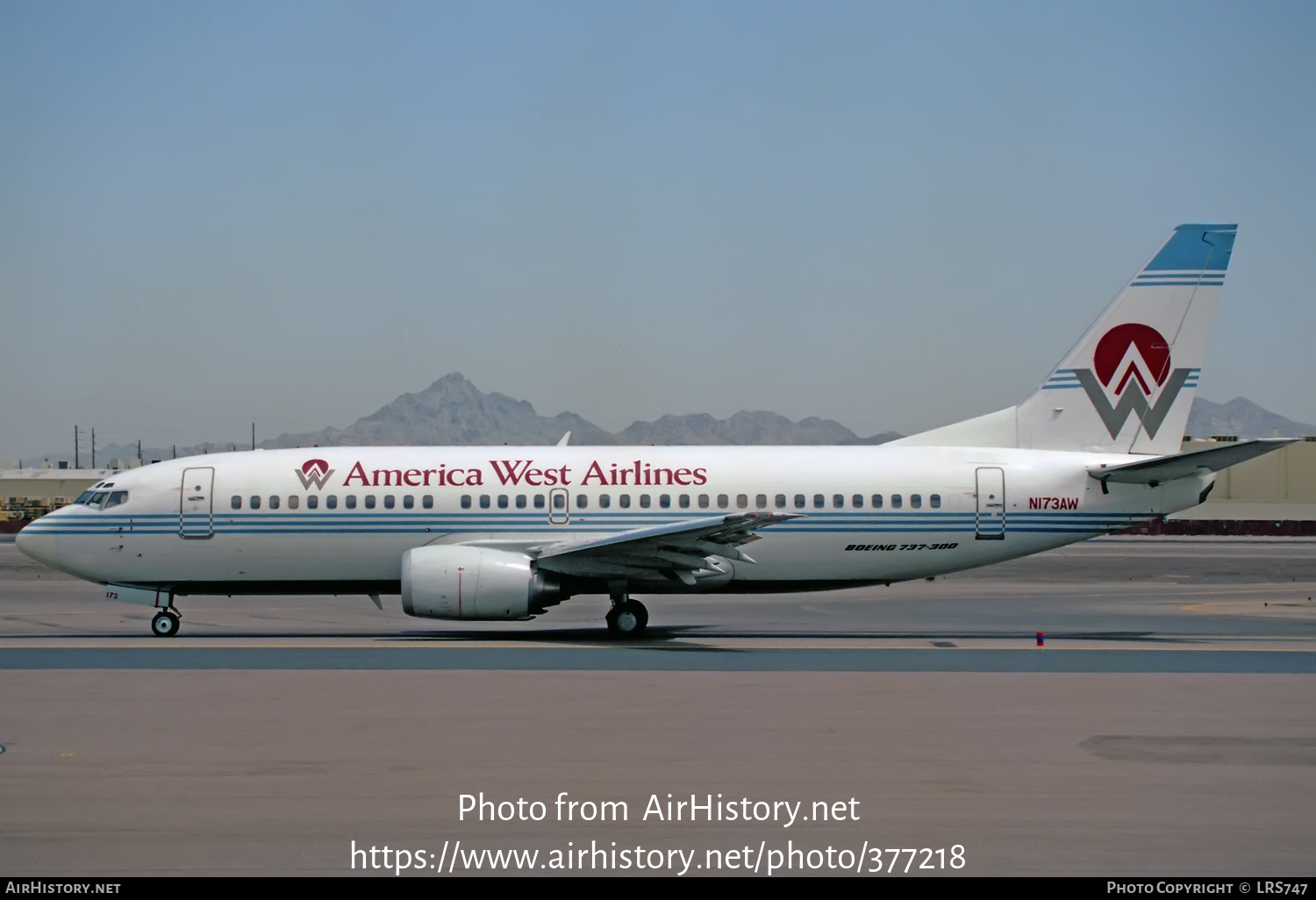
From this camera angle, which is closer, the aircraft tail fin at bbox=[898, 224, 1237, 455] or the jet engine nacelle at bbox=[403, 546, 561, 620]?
the jet engine nacelle at bbox=[403, 546, 561, 620]

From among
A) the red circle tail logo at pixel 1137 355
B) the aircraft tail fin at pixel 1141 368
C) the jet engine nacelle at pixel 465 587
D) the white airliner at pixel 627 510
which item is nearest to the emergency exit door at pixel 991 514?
the white airliner at pixel 627 510

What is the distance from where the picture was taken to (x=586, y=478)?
25.7m

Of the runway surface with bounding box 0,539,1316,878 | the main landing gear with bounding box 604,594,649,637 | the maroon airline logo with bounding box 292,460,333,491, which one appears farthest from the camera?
the maroon airline logo with bounding box 292,460,333,491

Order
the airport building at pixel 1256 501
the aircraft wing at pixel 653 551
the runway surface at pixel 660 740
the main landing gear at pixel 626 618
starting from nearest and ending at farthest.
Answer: the runway surface at pixel 660 740 → the aircraft wing at pixel 653 551 → the main landing gear at pixel 626 618 → the airport building at pixel 1256 501

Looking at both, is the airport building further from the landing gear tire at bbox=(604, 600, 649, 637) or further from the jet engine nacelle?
the jet engine nacelle

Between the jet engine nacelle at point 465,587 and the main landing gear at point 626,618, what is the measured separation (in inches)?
70.8

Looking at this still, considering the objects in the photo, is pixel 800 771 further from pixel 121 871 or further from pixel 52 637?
pixel 52 637

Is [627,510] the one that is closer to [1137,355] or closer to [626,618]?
[626,618]

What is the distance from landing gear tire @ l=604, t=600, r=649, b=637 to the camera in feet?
81.1

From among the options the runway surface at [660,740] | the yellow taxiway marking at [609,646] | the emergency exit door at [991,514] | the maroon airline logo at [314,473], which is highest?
the maroon airline logo at [314,473]

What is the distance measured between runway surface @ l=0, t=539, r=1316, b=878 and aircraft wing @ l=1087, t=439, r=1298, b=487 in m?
2.98

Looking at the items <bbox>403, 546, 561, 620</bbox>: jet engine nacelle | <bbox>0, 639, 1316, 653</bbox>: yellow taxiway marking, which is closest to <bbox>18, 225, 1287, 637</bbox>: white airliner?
<bbox>403, 546, 561, 620</bbox>: jet engine nacelle

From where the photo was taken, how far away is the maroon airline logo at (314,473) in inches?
1009

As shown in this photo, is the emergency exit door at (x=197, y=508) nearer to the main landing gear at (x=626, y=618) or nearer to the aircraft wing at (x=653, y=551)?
the aircraft wing at (x=653, y=551)
